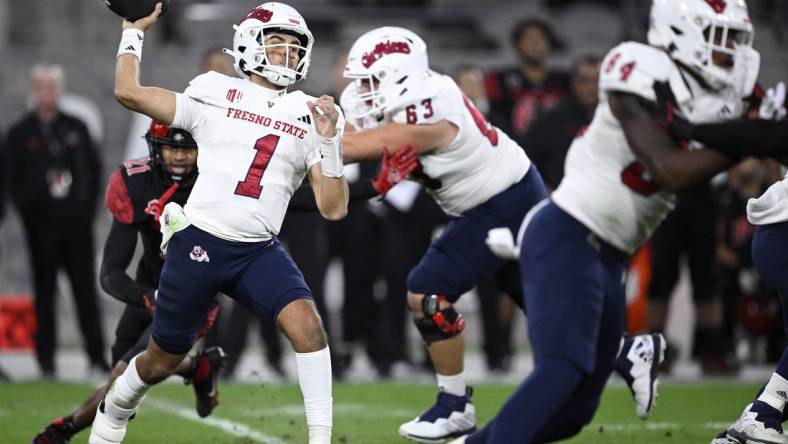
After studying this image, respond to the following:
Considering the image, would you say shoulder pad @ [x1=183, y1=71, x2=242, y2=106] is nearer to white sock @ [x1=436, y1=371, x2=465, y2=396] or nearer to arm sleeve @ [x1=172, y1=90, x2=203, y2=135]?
arm sleeve @ [x1=172, y1=90, x2=203, y2=135]

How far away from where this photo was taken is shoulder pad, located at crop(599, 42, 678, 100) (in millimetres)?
4207

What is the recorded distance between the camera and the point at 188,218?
16.9 ft

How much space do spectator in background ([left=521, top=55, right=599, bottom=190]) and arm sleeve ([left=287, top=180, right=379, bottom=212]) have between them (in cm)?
369

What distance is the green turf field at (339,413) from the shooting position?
6398 mm

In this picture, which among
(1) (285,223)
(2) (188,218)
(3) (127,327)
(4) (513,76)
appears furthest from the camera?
(4) (513,76)

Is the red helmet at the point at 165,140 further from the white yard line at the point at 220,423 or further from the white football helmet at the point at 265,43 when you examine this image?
the white yard line at the point at 220,423

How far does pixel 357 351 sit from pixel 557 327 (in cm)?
737

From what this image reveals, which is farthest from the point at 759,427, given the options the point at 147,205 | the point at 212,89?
the point at 147,205

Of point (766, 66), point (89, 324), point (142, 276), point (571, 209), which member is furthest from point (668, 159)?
point (766, 66)

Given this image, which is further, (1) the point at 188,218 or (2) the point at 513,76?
(2) the point at 513,76

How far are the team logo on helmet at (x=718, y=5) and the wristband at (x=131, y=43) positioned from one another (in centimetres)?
218

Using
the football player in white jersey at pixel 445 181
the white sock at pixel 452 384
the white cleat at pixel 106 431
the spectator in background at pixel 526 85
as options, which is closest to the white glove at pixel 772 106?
the football player in white jersey at pixel 445 181

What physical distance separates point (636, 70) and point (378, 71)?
2043 mm

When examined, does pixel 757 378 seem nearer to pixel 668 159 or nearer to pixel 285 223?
pixel 285 223
